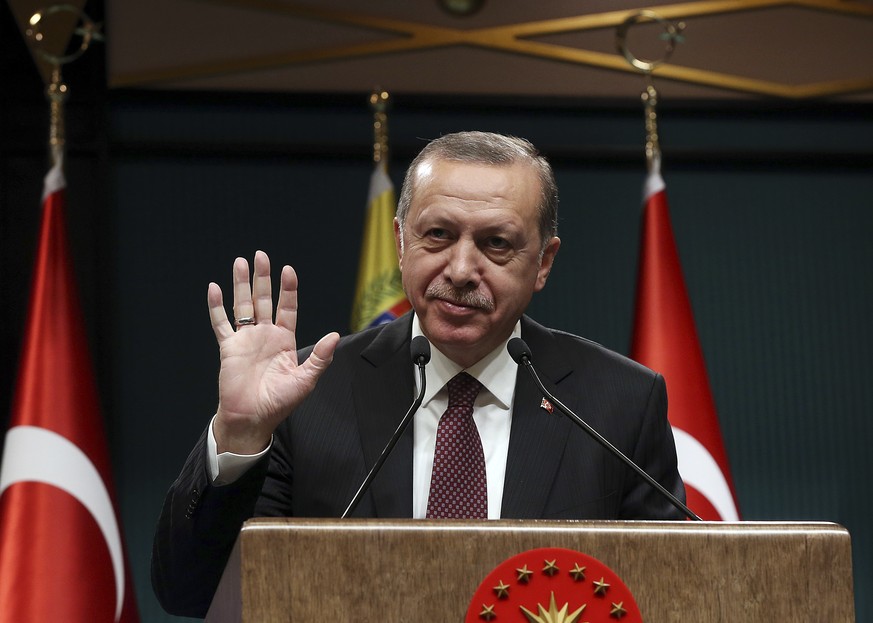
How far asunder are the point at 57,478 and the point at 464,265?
6.28ft

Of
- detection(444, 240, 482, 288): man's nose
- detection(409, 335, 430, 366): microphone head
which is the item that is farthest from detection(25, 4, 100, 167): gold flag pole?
detection(409, 335, 430, 366): microphone head

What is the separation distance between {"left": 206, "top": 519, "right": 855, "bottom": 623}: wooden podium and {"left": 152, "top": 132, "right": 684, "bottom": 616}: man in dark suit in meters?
0.40

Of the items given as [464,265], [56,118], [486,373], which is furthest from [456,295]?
[56,118]

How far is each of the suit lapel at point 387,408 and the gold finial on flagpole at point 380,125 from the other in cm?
178

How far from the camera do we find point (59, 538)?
3.40m

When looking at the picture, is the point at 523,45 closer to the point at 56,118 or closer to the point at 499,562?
the point at 56,118

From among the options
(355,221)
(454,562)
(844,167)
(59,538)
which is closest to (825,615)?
(454,562)

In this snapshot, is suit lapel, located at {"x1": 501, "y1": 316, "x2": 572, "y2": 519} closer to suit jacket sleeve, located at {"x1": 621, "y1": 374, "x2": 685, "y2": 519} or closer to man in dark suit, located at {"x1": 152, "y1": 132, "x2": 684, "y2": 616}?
man in dark suit, located at {"x1": 152, "y1": 132, "x2": 684, "y2": 616}

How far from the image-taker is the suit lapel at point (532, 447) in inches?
77.6

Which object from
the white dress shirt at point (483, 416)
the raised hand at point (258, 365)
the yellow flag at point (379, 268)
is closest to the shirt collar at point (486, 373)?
the white dress shirt at point (483, 416)

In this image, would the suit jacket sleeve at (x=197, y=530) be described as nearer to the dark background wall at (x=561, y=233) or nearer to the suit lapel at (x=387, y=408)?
the suit lapel at (x=387, y=408)

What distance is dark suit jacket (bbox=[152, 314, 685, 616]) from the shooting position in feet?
5.97

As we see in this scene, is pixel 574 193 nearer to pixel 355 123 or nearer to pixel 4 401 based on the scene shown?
pixel 355 123

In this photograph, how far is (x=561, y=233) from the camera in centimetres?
444
